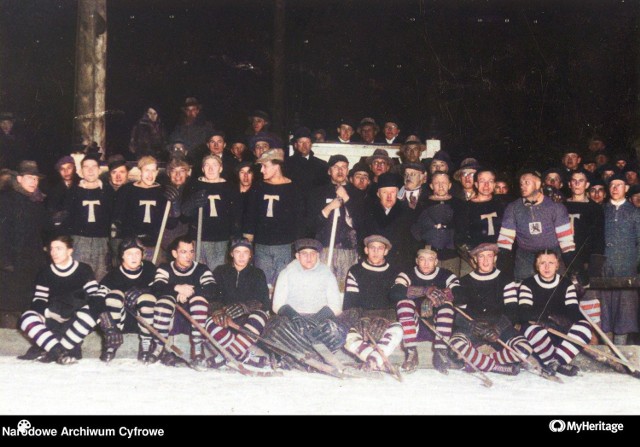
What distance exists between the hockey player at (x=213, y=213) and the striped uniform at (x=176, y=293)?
596 mm

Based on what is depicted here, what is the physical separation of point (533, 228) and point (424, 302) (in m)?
1.46

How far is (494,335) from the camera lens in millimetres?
7766

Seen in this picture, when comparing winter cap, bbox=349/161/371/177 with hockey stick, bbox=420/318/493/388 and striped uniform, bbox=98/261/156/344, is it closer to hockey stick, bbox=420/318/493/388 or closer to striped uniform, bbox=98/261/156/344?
hockey stick, bbox=420/318/493/388

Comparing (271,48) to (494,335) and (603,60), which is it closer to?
(603,60)

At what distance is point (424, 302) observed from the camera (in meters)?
7.95

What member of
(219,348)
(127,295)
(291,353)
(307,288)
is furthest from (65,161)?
(291,353)

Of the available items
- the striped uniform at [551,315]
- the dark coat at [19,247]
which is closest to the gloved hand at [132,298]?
the dark coat at [19,247]

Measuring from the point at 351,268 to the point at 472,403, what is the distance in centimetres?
200

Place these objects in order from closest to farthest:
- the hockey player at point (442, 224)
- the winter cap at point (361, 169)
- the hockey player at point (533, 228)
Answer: the hockey player at point (533, 228) < the hockey player at point (442, 224) < the winter cap at point (361, 169)

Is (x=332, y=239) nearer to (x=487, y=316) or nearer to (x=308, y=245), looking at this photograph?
(x=308, y=245)

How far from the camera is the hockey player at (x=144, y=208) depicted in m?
8.59

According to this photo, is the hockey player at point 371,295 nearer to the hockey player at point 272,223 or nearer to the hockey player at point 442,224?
the hockey player at point 442,224

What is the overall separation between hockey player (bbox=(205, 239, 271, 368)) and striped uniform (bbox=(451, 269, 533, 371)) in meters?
1.80

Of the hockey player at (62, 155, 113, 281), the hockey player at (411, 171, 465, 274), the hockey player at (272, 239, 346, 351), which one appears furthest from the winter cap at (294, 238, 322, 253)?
the hockey player at (62, 155, 113, 281)
